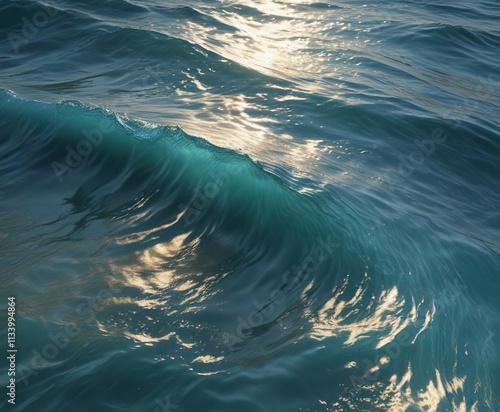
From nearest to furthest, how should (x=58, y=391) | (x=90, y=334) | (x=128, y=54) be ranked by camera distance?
(x=58, y=391)
(x=90, y=334)
(x=128, y=54)

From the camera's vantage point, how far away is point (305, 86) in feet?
31.6

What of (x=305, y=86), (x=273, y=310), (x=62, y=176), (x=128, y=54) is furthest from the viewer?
(x=128, y=54)

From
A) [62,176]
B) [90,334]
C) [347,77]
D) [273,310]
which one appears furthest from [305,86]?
[90,334]

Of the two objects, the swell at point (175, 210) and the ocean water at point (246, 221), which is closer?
the ocean water at point (246, 221)

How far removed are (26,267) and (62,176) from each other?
6.27 feet

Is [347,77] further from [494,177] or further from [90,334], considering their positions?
[90,334]

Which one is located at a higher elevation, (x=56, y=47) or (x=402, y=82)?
(x=402, y=82)

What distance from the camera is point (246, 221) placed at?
6383mm

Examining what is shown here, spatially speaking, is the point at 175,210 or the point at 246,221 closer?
the point at 246,221

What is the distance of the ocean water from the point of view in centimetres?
445

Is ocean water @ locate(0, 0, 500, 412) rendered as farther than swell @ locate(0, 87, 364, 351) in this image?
No

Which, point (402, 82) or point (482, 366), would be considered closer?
point (482, 366)

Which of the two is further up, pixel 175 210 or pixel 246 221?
pixel 246 221

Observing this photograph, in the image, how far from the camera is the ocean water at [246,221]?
175 inches
